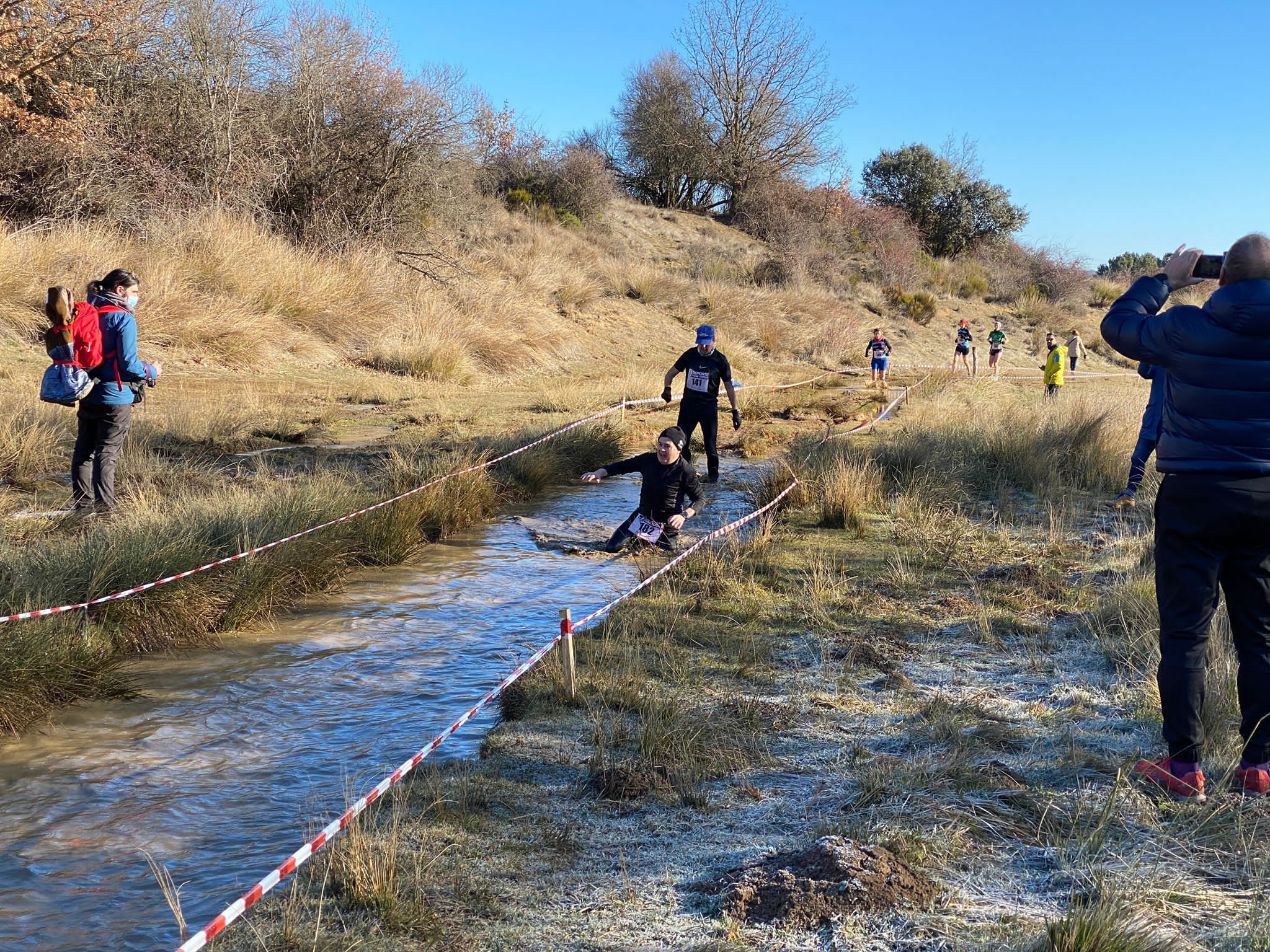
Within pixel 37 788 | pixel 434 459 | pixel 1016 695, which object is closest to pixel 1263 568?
pixel 1016 695

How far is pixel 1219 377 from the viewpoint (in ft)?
13.1

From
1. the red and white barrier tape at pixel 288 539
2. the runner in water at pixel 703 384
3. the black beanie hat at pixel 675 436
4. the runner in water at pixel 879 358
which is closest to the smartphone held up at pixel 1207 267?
the red and white barrier tape at pixel 288 539

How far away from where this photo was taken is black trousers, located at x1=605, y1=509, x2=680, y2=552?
929 centimetres

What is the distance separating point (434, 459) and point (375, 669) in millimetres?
4723

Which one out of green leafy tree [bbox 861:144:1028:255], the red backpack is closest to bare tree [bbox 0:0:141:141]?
the red backpack

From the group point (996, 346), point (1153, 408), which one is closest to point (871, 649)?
point (1153, 408)

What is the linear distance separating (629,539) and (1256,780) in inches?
232

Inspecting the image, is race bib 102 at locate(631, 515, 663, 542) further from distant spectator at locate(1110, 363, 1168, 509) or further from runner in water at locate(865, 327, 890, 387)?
runner in water at locate(865, 327, 890, 387)

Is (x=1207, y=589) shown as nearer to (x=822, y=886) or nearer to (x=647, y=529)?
(x=822, y=886)

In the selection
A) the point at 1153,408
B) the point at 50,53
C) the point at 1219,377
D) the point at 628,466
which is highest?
the point at 50,53

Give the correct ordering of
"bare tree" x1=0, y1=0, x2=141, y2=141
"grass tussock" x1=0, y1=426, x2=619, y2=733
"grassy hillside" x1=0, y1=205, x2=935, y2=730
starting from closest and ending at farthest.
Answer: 1. "grass tussock" x1=0, y1=426, x2=619, y2=733
2. "grassy hillside" x1=0, y1=205, x2=935, y2=730
3. "bare tree" x1=0, y1=0, x2=141, y2=141

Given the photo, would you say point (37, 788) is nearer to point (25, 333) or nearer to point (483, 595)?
point (483, 595)

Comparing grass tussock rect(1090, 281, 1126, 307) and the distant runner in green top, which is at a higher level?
grass tussock rect(1090, 281, 1126, 307)

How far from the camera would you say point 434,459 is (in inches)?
428
